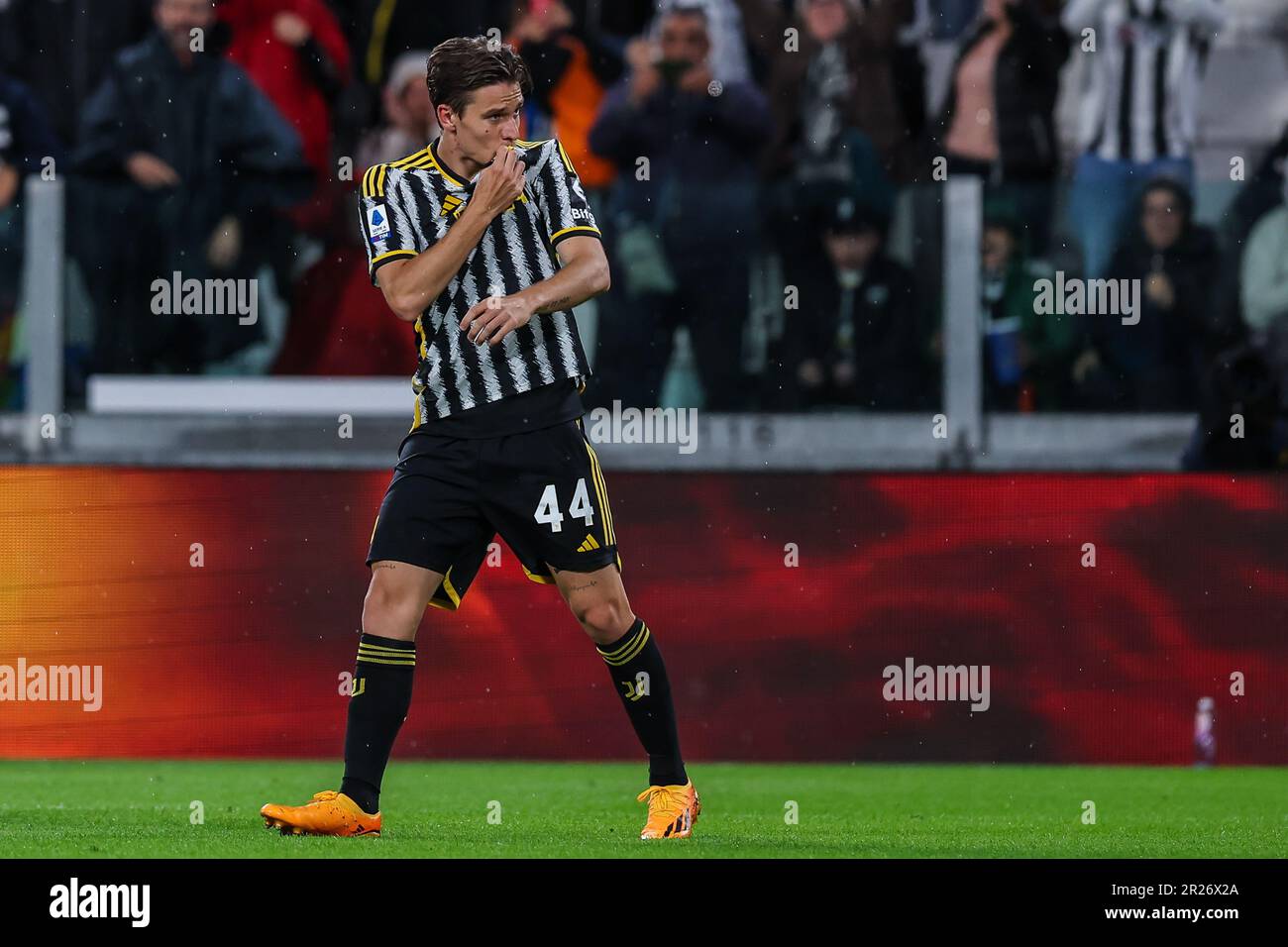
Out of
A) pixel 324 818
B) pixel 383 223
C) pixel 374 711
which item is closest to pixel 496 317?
pixel 383 223

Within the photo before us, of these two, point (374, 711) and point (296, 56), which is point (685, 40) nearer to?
point (296, 56)

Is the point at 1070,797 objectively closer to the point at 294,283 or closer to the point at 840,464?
the point at 840,464

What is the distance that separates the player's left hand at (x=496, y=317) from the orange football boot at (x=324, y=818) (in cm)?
111

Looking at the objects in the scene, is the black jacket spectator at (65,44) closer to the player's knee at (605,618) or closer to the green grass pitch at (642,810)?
the green grass pitch at (642,810)

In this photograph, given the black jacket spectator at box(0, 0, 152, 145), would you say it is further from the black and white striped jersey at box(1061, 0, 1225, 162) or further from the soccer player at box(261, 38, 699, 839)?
the soccer player at box(261, 38, 699, 839)

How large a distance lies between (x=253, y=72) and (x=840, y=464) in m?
3.09

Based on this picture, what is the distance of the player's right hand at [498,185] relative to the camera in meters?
4.81

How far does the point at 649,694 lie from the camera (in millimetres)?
5121

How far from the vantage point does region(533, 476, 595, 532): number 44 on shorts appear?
4.97 meters

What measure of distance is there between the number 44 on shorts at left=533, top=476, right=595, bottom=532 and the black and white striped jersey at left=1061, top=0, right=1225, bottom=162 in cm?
450

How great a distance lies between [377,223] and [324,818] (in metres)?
1.41

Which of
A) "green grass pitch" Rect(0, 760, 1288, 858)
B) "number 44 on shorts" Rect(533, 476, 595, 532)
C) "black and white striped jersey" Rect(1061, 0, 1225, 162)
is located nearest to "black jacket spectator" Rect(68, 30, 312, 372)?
"green grass pitch" Rect(0, 760, 1288, 858)
